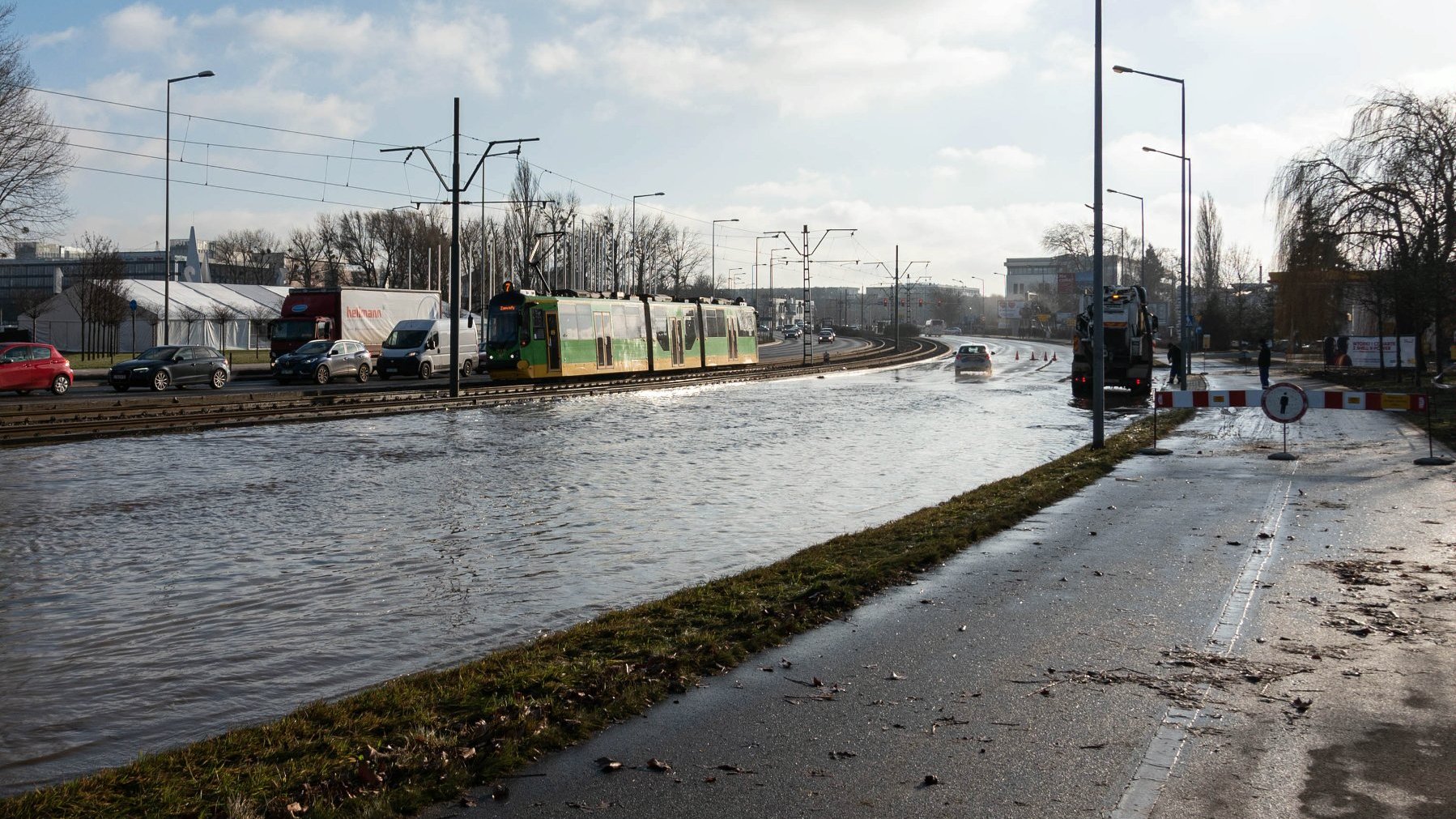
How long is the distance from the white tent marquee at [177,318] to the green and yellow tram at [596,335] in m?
26.3

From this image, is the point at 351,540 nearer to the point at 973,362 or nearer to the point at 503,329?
the point at 503,329

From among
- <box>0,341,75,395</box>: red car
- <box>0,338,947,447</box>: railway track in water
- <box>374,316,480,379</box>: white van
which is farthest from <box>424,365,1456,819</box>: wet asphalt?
<box>374,316,480,379</box>: white van

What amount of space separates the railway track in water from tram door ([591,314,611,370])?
922 millimetres

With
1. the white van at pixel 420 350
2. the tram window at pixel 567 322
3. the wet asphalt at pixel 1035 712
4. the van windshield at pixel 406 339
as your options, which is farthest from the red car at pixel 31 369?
the wet asphalt at pixel 1035 712

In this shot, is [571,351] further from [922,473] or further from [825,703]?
[825,703]

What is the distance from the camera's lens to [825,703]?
6.65m

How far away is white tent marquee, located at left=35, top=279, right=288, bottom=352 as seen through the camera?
2549 inches

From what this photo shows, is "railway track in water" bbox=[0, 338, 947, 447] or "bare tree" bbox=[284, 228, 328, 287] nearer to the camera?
"railway track in water" bbox=[0, 338, 947, 447]

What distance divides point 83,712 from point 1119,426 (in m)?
25.7

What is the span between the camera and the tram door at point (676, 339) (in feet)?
170

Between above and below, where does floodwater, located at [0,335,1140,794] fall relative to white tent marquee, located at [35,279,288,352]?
below

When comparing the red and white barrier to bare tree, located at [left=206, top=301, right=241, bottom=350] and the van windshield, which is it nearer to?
the van windshield

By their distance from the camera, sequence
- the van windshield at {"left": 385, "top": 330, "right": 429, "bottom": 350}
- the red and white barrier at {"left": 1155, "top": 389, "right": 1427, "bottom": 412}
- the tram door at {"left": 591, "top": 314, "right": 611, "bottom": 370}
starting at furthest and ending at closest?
the van windshield at {"left": 385, "top": 330, "right": 429, "bottom": 350} < the tram door at {"left": 591, "top": 314, "right": 611, "bottom": 370} < the red and white barrier at {"left": 1155, "top": 389, "right": 1427, "bottom": 412}

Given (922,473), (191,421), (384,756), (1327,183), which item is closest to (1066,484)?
(922,473)
